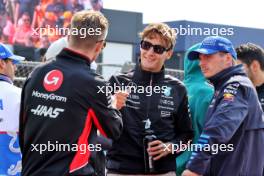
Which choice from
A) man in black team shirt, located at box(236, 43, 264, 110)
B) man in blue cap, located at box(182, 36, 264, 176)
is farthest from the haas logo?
man in black team shirt, located at box(236, 43, 264, 110)

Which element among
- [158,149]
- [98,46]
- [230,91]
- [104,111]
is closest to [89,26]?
[98,46]

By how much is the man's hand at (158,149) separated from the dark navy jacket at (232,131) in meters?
0.45

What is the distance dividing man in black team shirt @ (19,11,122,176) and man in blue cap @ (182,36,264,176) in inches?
25.9

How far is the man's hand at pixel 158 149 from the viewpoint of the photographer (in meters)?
4.53

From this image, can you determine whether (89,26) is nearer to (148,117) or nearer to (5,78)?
(5,78)

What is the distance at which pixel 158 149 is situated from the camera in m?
4.56

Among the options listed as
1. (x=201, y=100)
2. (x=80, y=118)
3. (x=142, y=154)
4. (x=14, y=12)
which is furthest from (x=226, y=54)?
(x=14, y=12)

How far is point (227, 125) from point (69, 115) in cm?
109

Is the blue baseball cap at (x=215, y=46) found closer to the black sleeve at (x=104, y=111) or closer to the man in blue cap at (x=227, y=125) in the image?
the man in blue cap at (x=227, y=125)

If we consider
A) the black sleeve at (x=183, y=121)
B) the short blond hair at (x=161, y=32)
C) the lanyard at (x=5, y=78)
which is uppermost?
the short blond hair at (x=161, y=32)

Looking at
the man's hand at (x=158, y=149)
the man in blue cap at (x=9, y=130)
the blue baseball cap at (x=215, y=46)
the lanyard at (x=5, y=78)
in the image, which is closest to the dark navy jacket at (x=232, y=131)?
the blue baseball cap at (x=215, y=46)

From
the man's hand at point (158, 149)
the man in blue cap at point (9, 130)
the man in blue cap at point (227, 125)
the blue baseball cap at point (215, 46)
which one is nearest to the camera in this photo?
the man in blue cap at point (227, 125)

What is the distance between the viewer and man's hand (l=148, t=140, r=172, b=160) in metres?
4.53

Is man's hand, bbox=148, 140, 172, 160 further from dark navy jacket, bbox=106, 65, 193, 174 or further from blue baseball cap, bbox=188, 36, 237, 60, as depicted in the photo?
blue baseball cap, bbox=188, 36, 237, 60
